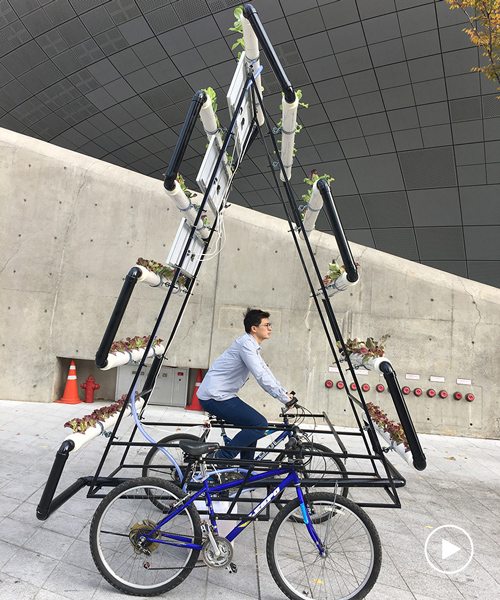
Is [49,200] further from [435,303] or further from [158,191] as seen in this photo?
[435,303]

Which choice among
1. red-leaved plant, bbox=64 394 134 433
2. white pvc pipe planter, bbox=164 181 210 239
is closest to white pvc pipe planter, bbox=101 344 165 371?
red-leaved plant, bbox=64 394 134 433

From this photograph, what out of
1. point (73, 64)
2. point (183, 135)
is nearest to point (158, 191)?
point (183, 135)

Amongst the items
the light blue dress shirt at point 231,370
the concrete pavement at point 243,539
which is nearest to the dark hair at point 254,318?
the light blue dress shirt at point 231,370

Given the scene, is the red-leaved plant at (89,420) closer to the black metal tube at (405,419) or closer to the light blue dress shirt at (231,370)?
the light blue dress shirt at (231,370)

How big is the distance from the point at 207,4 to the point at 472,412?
11020 mm

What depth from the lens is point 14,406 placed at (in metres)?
7.41

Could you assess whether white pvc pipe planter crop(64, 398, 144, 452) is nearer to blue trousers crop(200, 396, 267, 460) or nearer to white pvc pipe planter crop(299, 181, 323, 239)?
blue trousers crop(200, 396, 267, 460)

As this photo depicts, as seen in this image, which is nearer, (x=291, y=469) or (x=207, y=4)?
(x=291, y=469)

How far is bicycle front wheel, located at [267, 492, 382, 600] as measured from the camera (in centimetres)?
248

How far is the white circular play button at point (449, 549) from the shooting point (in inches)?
125

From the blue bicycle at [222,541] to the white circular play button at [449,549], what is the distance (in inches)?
38.0

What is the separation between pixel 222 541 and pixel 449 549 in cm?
206

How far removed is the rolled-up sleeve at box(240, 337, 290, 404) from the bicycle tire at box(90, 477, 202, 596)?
3.51 ft

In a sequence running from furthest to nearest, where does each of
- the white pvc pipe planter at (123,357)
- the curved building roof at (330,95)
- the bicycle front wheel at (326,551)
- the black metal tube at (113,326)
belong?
the curved building roof at (330,95), the white pvc pipe planter at (123,357), the black metal tube at (113,326), the bicycle front wheel at (326,551)
